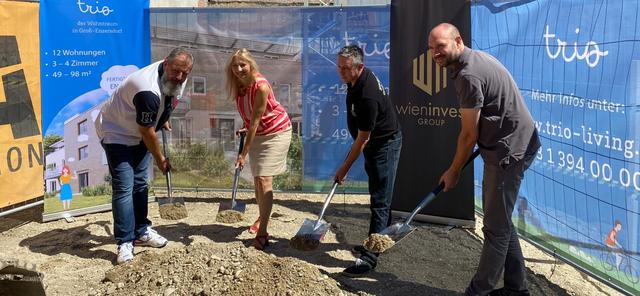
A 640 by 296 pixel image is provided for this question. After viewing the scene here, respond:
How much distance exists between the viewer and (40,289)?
362 centimetres

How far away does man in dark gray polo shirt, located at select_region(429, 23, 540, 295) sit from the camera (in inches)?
153

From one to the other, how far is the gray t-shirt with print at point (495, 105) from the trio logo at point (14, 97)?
403 cm

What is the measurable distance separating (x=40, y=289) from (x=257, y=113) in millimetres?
2223

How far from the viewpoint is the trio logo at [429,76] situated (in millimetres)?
5984

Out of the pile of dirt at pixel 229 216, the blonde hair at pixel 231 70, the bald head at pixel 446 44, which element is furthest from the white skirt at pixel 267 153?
the bald head at pixel 446 44

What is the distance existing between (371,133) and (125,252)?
2174 millimetres

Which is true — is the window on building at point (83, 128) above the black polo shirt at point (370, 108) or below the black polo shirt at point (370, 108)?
below

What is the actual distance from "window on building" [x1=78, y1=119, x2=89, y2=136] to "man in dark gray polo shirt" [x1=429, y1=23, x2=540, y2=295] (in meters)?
4.03

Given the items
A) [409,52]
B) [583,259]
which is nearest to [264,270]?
[583,259]

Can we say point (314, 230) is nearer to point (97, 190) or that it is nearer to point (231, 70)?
A: point (231, 70)

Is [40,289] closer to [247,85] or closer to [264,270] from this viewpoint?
[264,270]

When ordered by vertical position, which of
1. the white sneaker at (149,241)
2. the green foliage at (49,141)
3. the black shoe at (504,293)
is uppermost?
the green foliage at (49,141)

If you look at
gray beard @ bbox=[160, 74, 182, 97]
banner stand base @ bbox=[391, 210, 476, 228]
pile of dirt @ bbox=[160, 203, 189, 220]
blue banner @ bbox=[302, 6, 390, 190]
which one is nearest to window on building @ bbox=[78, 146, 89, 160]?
pile of dirt @ bbox=[160, 203, 189, 220]

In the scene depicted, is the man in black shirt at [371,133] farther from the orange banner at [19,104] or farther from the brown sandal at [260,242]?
the orange banner at [19,104]
